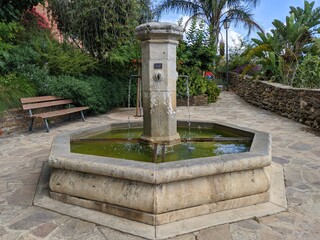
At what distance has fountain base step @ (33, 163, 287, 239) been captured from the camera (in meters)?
2.23

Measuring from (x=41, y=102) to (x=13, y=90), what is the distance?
2.61 ft

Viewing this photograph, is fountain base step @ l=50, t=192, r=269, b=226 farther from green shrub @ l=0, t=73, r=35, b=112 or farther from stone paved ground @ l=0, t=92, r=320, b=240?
green shrub @ l=0, t=73, r=35, b=112

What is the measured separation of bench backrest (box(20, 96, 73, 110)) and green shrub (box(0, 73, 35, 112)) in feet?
0.73

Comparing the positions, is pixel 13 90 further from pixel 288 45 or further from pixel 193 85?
pixel 288 45

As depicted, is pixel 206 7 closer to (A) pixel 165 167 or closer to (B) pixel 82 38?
(B) pixel 82 38

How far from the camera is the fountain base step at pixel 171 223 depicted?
223 cm

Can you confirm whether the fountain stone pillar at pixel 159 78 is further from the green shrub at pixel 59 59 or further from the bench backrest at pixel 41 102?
the green shrub at pixel 59 59

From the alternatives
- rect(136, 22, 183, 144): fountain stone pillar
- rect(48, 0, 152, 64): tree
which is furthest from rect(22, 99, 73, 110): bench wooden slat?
rect(136, 22, 183, 144): fountain stone pillar

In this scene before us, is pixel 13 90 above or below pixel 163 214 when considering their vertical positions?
above

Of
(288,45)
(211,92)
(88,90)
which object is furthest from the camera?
(211,92)

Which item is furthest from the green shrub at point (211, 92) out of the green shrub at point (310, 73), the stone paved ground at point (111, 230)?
the stone paved ground at point (111, 230)

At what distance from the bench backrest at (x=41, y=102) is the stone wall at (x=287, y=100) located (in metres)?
6.08

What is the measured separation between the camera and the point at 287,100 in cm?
802

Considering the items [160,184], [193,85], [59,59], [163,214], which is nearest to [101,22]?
[59,59]
